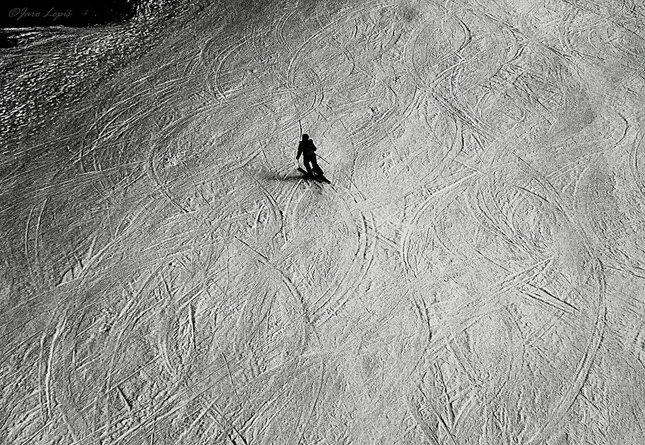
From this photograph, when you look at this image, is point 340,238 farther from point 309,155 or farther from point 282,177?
point 282,177

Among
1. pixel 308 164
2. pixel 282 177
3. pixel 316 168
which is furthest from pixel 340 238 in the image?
pixel 282 177

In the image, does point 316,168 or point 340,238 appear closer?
point 340,238

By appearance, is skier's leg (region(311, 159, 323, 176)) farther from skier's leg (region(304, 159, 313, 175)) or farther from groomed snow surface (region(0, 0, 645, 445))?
groomed snow surface (region(0, 0, 645, 445))

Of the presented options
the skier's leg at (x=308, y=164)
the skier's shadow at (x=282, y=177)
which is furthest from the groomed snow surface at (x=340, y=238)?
the skier's leg at (x=308, y=164)

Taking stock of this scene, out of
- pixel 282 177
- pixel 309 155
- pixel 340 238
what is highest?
pixel 309 155

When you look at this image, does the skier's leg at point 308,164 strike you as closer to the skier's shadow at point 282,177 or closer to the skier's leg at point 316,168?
the skier's leg at point 316,168

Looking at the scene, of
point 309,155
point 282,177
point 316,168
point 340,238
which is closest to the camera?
point 340,238

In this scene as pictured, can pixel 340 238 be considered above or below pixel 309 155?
below

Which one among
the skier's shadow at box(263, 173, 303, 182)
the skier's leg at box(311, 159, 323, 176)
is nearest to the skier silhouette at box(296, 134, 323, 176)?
the skier's leg at box(311, 159, 323, 176)
